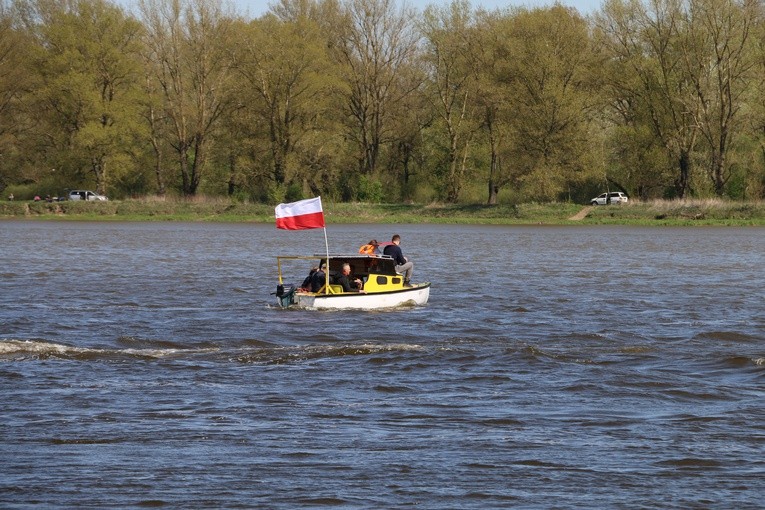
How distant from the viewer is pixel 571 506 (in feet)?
40.1

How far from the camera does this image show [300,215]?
29500 millimetres

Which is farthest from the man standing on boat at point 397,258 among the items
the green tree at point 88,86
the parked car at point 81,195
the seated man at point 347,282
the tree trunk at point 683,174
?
the parked car at point 81,195

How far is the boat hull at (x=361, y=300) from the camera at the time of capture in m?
28.2

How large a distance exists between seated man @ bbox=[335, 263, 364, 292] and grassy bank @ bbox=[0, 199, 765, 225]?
51.8m

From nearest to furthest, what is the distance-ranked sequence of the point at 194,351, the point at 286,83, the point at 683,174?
the point at 194,351 < the point at 683,174 < the point at 286,83

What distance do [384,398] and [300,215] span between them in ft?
41.1

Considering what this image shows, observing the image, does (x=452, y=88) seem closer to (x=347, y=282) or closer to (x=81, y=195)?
(x=81, y=195)

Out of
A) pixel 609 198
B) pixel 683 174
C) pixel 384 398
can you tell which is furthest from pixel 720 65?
pixel 384 398

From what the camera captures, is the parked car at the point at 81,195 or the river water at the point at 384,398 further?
the parked car at the point at 81,195

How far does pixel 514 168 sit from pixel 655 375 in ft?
206

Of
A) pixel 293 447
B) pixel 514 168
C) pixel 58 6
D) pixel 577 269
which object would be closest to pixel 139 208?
pixel 58 6

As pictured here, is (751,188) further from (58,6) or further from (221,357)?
(221,357)

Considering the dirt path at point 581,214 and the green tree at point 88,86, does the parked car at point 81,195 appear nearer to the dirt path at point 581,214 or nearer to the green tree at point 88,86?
the green tree at point 88,86

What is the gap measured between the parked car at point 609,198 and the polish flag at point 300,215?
58.7 meters
